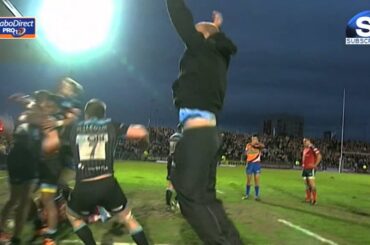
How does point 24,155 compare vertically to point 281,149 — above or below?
below

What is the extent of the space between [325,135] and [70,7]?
8833 cm

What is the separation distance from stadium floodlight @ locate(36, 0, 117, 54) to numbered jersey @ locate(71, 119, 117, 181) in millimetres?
14448

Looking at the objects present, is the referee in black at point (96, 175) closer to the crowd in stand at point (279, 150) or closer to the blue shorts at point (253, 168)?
the blue shorts at point (253, 168)

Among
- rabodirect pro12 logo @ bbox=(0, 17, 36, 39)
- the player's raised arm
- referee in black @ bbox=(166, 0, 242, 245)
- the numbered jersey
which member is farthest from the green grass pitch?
rabodirect pro12 logo @ bbox=(0, 17, 36, 39)

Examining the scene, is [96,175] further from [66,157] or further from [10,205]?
[66,157]

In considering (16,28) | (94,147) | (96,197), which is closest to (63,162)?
(94,147)

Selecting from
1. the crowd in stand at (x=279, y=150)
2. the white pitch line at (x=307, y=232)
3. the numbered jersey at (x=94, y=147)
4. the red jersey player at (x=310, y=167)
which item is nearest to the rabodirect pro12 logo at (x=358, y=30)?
the red jersey player at (x=310, y=167)

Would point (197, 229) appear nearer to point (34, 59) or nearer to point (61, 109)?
point (61, 109)

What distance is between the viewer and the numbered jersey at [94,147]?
251 inches

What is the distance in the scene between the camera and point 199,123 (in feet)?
14.8

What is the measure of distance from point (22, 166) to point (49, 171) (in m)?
0.52

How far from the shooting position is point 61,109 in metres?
8.52

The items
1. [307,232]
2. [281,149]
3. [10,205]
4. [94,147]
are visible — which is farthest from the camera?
[281,149]

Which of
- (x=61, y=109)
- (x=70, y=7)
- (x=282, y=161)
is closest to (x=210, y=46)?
(x=61, y=109)
